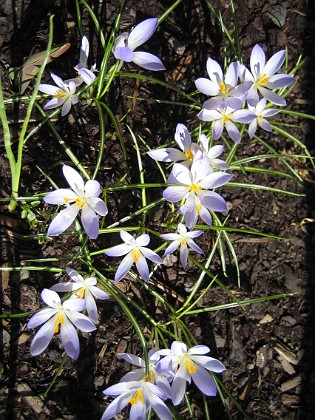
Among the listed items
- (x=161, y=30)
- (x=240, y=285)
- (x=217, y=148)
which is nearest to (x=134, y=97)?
(x=161, y=30)

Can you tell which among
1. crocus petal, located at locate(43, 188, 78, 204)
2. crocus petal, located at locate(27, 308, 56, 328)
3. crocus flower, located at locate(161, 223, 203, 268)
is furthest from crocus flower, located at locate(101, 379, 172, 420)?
crocus petal, located at locate(43, 188, 78, 204)

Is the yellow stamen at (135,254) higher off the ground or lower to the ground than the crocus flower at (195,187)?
lower

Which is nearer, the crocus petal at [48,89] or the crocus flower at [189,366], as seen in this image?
the crocus flower at [189,366]

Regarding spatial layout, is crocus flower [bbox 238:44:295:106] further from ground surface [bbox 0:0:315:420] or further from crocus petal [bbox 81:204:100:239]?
crocus petal [bbox 81:204:100:239]

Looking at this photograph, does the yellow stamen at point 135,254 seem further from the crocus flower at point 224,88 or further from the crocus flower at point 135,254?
the crocus flower at point 224,88

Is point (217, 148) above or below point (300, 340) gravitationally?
above

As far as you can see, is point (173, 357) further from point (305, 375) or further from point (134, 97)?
point (134, 97)

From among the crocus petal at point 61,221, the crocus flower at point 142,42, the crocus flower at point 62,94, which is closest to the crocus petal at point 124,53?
the crocus flower at point 142,42
